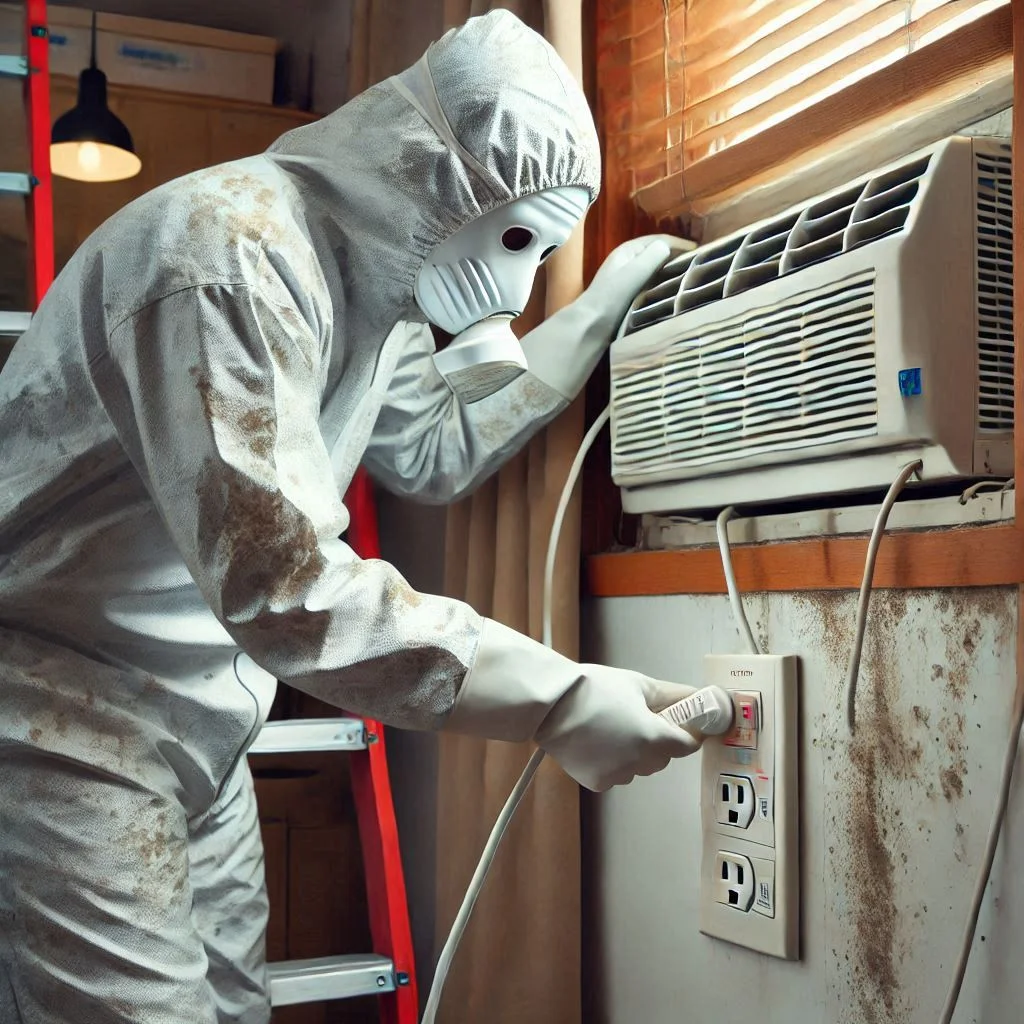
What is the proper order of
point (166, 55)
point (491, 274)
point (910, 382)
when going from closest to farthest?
point (910, 382) < point (491, 274) < point (166, 55)

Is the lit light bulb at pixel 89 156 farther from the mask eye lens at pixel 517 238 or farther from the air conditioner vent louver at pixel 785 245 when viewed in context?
the mask eye lens at pixel 517 238

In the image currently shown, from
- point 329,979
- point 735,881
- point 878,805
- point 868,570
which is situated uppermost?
point 868,570

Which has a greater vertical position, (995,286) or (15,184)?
(15,184)

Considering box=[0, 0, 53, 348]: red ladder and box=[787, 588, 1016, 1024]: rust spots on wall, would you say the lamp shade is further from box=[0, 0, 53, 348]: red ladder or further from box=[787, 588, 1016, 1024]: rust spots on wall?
box=[787, 588, 1016, 1024]: rust spots on wall

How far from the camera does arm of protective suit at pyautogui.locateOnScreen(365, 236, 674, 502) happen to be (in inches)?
56.7

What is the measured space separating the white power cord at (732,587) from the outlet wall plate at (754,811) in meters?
0.02

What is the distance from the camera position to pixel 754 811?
1166 mm

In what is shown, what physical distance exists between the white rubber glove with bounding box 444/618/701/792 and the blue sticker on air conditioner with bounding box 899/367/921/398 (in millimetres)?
340

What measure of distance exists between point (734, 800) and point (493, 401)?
1.89ft

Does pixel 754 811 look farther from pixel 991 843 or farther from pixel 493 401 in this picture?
pixel 493 401

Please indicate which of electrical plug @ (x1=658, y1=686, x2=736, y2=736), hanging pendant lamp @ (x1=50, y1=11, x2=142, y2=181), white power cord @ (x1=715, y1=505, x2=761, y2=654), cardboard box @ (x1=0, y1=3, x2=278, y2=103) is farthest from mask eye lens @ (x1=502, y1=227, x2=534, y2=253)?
cardboard box @ (x1=0, y1=3, x2=278, y2=103)

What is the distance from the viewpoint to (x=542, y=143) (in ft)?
3.43

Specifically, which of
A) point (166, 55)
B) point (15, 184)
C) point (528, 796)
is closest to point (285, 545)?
point (528, 796)

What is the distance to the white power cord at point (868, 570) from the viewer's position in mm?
1003
